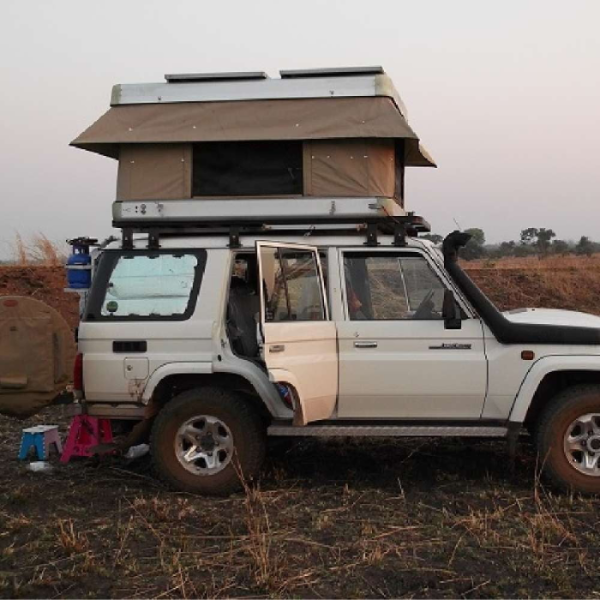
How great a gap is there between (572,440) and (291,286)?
2.32 meters

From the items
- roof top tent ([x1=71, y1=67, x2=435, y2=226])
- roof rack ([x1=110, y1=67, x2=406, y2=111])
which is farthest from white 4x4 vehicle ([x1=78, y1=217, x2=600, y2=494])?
roof rack ([x1=110, y1=67, x2=406, y2=111])

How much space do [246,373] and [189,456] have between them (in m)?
0.77

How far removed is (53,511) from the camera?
5.81 m

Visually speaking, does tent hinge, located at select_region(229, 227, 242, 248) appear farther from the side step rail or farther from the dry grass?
the dry grass

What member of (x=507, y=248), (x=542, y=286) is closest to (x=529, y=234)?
(x=507, y=248)

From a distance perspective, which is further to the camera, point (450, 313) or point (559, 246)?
point (559, 246)

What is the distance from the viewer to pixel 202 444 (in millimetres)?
6250

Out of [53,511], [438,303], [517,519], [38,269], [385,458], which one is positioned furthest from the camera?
[38,269]

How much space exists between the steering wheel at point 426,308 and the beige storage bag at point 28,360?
2630 mm

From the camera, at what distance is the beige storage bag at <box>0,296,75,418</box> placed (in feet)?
19.8

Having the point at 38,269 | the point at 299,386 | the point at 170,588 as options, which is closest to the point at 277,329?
the point at 299,386

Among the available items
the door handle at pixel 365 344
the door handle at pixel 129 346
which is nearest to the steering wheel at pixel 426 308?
the door handle at pixel 365 344

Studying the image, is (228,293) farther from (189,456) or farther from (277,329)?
(189,456)

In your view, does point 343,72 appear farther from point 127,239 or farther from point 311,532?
point 311,532
